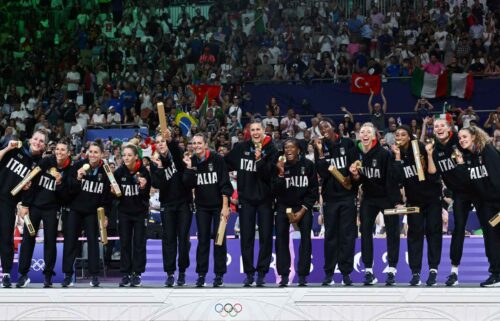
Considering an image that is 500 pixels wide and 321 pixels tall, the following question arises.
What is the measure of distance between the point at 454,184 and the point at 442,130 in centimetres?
77

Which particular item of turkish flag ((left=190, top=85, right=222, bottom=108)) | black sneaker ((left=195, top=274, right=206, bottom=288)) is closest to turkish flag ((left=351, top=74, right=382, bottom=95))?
turkish flag ((left=190, top=85, right=222, bottom=108))

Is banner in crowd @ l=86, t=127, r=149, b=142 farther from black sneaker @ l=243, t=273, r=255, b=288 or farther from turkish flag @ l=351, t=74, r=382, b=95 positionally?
black sneaker @ l=243, t=273, r=255, b=288

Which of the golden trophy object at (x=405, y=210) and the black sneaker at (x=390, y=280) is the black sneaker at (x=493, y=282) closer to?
the black sneaker at (x=390, y=280)

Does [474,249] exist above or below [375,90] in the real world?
below

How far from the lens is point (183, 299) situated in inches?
546

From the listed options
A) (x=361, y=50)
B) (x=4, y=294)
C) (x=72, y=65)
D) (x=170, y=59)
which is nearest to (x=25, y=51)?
(x=72, y=65)

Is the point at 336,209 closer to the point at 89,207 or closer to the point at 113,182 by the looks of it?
the point at 113,182

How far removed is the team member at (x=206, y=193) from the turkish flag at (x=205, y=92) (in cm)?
1130

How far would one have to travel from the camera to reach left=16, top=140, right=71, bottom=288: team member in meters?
14.5

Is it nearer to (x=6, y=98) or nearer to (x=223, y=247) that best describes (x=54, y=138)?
(x=6, y=98)

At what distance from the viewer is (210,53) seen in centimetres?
2725

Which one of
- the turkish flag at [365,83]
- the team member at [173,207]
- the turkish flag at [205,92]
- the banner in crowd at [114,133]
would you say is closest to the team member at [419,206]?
the team member at [173,207]

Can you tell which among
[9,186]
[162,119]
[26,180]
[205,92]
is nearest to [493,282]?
[162,119]

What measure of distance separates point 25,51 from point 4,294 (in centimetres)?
1674
